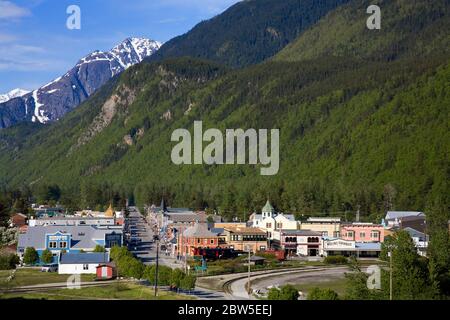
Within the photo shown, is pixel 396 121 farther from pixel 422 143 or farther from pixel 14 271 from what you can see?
pixel 14 271

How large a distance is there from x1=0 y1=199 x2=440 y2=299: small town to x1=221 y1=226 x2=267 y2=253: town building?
0.11 metres

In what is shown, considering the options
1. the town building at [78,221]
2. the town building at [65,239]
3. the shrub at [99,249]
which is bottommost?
the shrub at [99,249]

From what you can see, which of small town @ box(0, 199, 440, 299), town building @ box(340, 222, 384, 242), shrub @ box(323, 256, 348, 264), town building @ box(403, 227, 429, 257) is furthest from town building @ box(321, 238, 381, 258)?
shrub @ box(323, 256, 348, 264)

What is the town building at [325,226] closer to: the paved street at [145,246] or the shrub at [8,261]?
the paved street at [145,246]

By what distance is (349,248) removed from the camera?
80625 millimetres

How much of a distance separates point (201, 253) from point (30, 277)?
67.8 feet

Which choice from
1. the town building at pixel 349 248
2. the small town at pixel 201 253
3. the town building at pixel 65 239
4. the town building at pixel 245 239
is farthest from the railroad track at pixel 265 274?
the town building at pixel 65 239

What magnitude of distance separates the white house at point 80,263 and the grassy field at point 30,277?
0.95m

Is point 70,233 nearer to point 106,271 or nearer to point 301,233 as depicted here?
point 106,271

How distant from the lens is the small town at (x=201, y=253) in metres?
52.9

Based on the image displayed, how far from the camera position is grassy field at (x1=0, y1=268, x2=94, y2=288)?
5438 centimetres

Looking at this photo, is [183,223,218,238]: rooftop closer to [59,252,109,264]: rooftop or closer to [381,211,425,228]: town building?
[59,252,109,264]: rooftop
